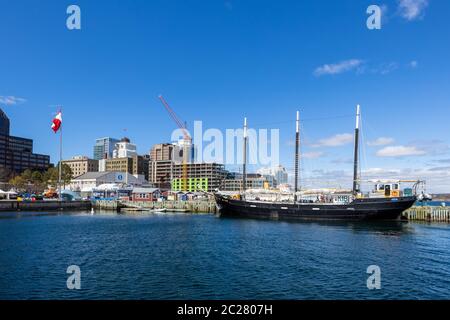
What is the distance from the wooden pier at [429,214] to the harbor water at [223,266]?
3461 cm

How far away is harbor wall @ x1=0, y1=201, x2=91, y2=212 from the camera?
363 ft

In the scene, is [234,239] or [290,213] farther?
[290,213]

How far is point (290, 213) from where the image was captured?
87.1 m

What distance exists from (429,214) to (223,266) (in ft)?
242

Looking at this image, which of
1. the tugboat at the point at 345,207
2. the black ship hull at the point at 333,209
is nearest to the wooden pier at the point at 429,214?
the tugboat at the point at 345,207

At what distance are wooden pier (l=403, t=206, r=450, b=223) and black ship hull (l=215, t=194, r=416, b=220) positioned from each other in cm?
1095

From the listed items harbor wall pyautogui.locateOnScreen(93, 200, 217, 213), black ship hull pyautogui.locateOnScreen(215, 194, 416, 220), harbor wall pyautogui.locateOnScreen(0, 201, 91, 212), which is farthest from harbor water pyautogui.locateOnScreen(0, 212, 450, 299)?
harbor wall pyautogui.locateOnScreen(93, 200, 217, 213)

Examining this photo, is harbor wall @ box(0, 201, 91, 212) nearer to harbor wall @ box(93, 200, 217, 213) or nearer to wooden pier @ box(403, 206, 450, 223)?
harbor wall @ box(93, 200, 217, 213)

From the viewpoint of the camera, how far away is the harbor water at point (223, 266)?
25.6m
